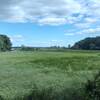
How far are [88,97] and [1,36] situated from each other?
400 ft

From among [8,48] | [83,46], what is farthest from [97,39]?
[8,48]

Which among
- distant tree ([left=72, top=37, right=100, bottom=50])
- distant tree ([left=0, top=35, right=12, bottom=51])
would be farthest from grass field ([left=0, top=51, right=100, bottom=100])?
distant tree ([left=0, top=35, right=12, bottom=51])

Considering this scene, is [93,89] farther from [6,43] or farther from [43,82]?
[6,43]

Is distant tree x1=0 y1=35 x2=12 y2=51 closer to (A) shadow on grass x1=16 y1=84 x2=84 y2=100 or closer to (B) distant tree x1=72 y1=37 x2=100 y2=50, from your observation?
(B) distant tree x1=72 y1=37 x2=100 y2=50

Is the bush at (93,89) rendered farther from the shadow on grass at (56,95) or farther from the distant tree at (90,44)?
the distant tree at (90,44)

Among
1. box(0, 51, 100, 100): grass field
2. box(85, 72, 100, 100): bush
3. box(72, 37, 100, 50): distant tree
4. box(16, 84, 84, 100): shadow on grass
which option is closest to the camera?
box(85, 72, 100, 100): bush

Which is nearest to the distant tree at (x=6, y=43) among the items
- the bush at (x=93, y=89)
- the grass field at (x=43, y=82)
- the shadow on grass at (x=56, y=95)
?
the grass field at (x=43, y=82)

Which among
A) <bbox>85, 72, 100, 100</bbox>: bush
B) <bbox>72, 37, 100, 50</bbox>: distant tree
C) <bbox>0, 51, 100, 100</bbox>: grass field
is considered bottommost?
<bbox>0, 51, 100, 100</bbox>: grass field

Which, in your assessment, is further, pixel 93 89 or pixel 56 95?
pixel 56 95

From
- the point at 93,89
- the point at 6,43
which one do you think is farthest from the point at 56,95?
the point at 6,43

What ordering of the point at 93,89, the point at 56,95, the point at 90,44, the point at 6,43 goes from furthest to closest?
the point at 6,43, the point at 90,44, the point at 56,95, the point at 93,89

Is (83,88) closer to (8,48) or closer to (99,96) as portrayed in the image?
(99,96)

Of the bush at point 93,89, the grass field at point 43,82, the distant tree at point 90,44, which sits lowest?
the grass field at point 43,82

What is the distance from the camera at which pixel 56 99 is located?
1227cm
